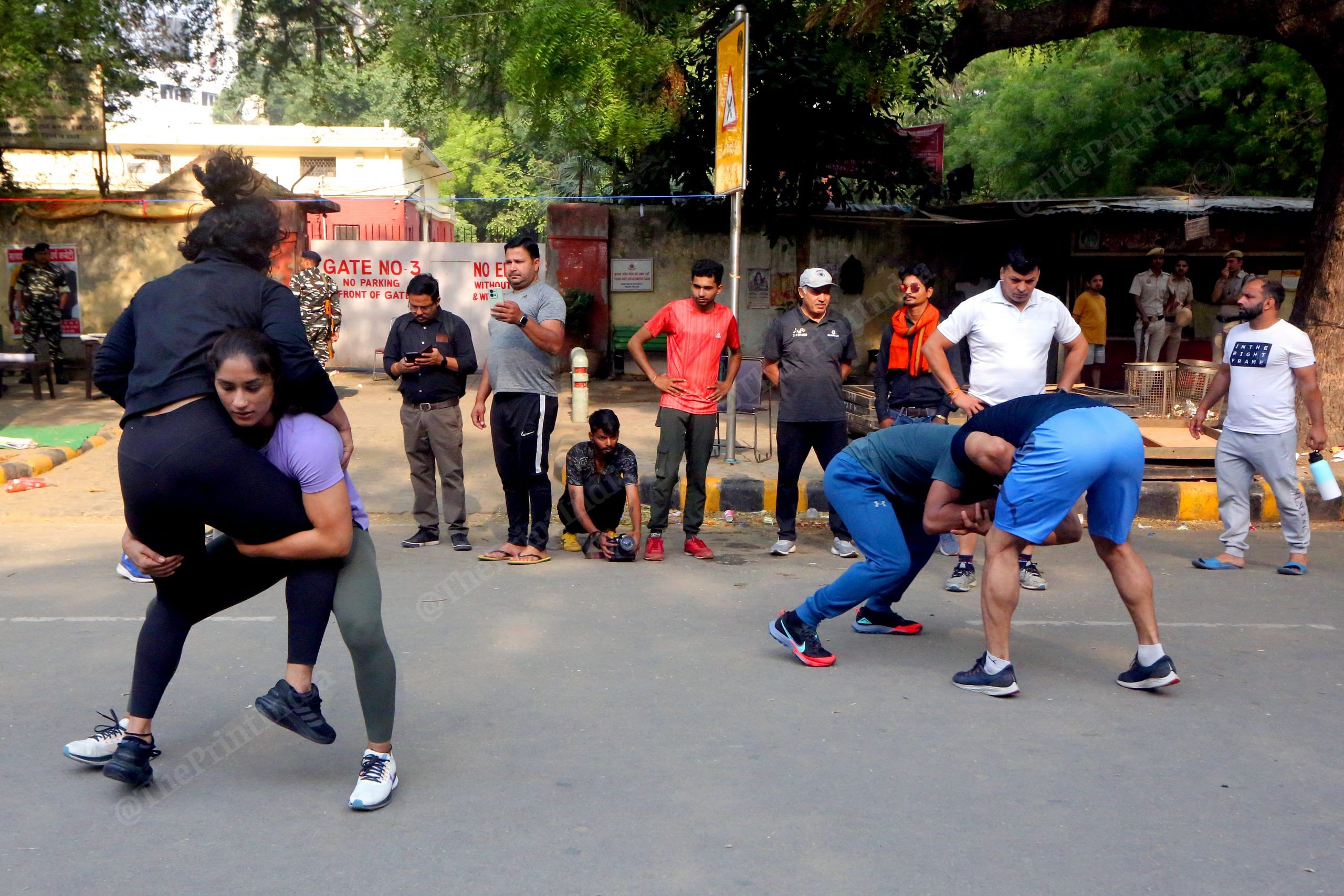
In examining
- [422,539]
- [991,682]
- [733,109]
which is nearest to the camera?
[991,682]

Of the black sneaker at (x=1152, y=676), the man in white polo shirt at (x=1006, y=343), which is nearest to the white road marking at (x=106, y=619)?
the man in white polo shirt at (x=1006, y=343)

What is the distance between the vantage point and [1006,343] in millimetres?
6422

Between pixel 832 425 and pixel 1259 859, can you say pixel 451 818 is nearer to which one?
pixel 1259 859

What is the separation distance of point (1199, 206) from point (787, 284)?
5628 millimetres

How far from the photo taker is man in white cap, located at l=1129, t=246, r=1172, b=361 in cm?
1579

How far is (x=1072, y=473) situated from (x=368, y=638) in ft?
8.62

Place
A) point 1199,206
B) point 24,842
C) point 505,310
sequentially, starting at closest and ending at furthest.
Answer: point 24,842
point 505,310
point 1199,206

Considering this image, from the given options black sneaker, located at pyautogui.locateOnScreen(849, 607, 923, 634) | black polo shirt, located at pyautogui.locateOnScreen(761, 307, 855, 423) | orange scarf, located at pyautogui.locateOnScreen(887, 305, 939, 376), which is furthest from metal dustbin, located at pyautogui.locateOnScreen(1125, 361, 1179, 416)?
black sneaker, located at pyautogui.locateOnScreen(849, 607, 923, 634)

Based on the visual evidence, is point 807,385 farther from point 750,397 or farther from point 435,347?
point 750,397

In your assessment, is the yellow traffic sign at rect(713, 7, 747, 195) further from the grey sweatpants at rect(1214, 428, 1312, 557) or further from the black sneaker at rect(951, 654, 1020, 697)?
the black sneaker at rect(951, 654, 1020, 697)

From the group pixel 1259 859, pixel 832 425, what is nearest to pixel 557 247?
pixel 832 425

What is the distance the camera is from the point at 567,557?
725 cm

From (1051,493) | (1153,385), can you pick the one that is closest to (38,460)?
(1051,493)

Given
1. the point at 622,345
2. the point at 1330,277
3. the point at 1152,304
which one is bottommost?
the point at 622,345
